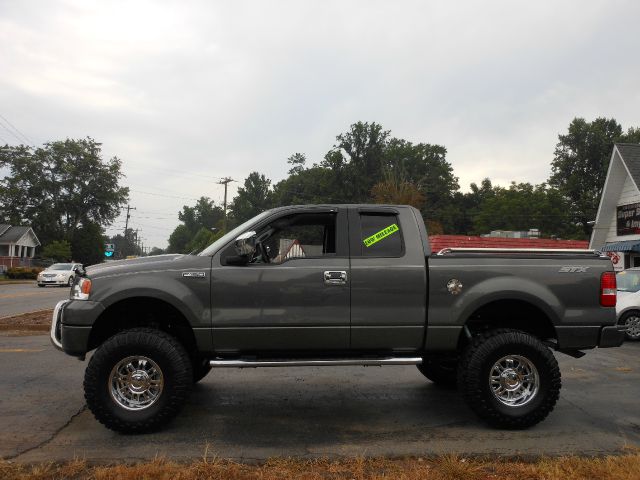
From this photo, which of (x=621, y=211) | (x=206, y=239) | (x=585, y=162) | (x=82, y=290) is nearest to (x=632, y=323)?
(x=82, y=290)

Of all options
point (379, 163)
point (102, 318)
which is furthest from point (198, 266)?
point (379, 163)

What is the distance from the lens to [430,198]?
69562 mm

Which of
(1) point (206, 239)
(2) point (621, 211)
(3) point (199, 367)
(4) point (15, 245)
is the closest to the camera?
(3) point (199, 367)

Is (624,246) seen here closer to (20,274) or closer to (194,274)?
(194,274)

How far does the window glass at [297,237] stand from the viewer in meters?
5.05

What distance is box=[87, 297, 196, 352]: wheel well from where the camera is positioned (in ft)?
16.1

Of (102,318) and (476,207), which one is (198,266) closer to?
(102,318)

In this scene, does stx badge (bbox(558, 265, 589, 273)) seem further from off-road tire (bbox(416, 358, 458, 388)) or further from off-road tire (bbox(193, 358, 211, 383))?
off-road tire (bbox(193, 358, 211, 383))

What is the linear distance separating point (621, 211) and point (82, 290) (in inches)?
989

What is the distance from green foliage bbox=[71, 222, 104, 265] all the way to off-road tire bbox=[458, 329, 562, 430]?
65.8 metres

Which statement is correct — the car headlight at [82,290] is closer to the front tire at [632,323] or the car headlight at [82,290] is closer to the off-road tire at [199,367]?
the off-road tire at [199,367]

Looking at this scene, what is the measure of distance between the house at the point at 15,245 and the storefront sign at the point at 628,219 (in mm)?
52044

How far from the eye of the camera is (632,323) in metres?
10.9

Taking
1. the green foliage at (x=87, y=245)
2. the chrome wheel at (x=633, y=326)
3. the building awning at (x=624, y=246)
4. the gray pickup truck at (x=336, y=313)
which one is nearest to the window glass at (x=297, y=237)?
the gray pickup truck at (x=336, y=313)
